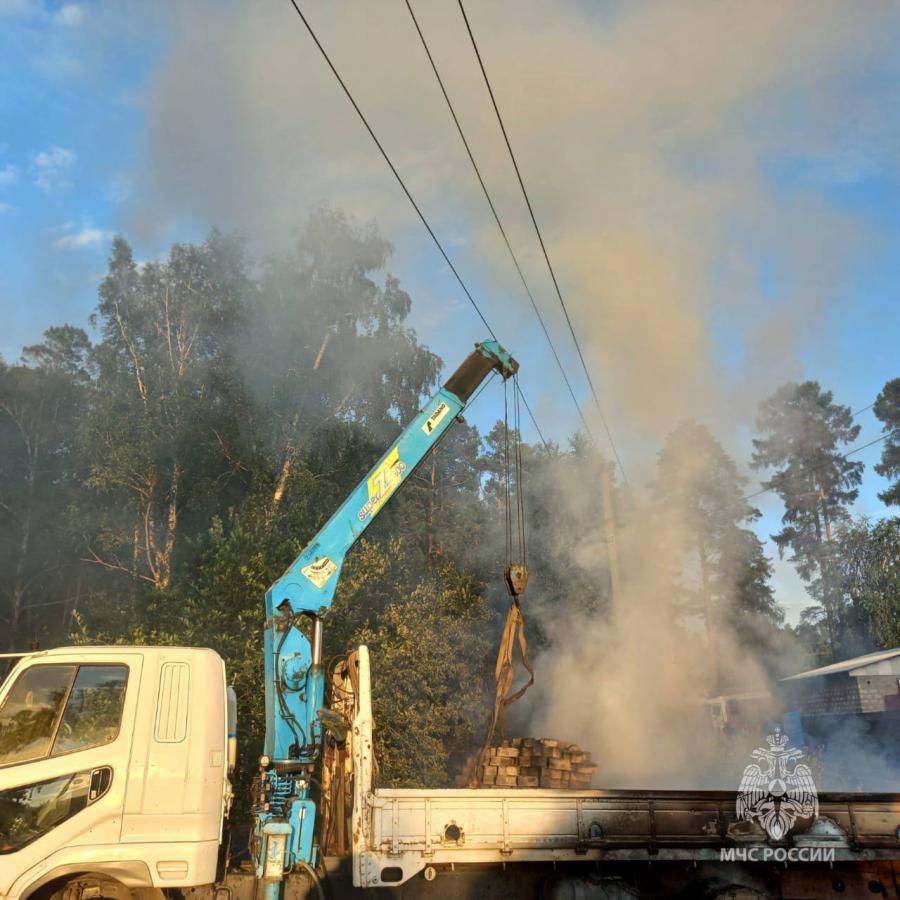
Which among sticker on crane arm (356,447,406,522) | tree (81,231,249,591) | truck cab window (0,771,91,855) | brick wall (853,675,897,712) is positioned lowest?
truck cab window (0,771,91,855)

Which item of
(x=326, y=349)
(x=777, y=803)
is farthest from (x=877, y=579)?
(x=777, y=803)

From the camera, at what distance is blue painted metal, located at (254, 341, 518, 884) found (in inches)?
253

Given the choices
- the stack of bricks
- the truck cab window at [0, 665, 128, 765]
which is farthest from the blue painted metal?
the stack of bricks

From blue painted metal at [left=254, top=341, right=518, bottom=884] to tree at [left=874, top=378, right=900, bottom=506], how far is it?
37.9 meters

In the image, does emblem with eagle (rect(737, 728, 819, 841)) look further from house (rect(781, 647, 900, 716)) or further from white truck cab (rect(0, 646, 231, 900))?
house (rect(781, 647, 900, 716))

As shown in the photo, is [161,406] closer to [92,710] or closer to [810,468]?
[92,710]

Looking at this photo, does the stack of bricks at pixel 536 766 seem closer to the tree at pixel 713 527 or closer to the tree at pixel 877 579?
the tree at pixel 713 527

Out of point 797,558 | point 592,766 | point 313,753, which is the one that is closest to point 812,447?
point 797,558

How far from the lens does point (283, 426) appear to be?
68.4ft

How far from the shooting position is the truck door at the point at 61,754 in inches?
203

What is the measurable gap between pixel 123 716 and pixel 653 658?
50.5 ft

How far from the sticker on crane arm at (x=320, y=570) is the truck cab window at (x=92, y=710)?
2141 millimetres

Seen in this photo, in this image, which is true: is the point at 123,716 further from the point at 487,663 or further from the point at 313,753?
the point at 487,663

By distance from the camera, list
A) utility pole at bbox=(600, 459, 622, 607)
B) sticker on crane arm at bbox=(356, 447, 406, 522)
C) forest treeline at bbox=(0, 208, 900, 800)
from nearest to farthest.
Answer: sticker on crane arm at bbox=(356, 447, 406, 522)
forest treeline at bbox=(0, 208, 900, 800)
utility pole at bbox=(600, 459, 622, 607)
